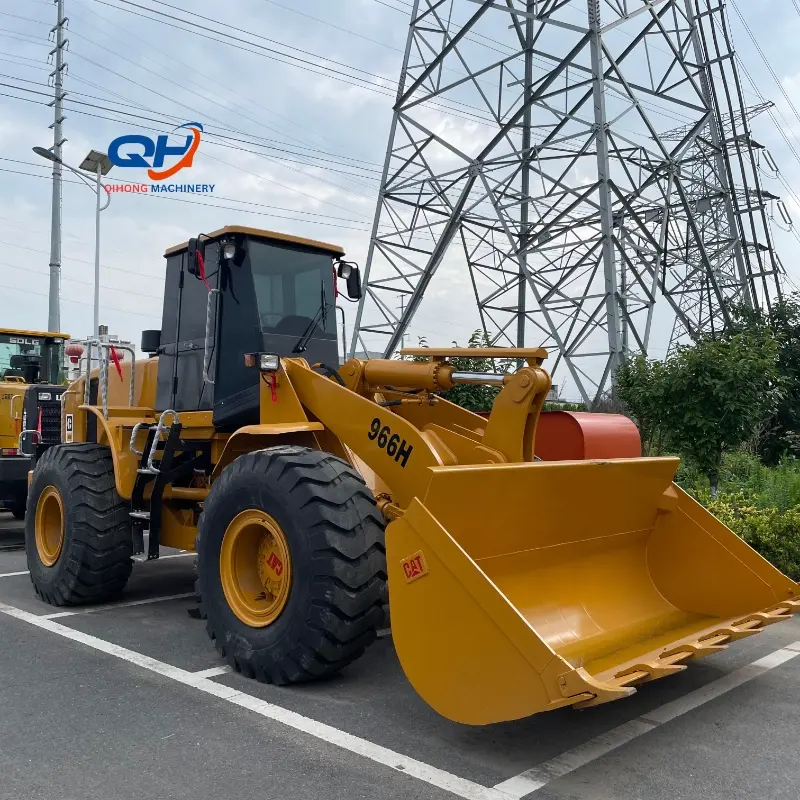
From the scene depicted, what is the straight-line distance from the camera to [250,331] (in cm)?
579

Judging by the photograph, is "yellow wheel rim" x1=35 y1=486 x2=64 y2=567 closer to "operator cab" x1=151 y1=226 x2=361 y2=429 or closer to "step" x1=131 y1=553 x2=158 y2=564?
"step" x1=131 y1=553 x2=158 y2=564

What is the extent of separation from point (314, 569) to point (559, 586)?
146 cm

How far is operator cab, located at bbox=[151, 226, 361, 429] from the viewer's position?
5.82 m

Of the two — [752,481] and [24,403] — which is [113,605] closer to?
[24,403]

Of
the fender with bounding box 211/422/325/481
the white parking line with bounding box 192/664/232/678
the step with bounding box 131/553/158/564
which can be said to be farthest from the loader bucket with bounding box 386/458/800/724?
the step with bounding box 131/553/158/564

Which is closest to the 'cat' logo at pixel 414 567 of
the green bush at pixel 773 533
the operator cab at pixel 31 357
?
the green bush at pixel 773 533

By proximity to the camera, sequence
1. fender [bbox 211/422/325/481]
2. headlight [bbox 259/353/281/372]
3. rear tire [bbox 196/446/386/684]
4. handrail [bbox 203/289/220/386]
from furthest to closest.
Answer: handrail [bbox 203/289/220/386] → headlight [bbox 259/353/281/372] → fender [bbox 211/422/325/481] → rear tire [bbox 196/446/386/684]

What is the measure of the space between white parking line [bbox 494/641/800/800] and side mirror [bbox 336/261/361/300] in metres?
3.72

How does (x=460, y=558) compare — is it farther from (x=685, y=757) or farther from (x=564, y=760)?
(x=685, y=757)

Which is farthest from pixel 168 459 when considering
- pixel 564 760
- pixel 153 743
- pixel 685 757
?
pixel 685 757

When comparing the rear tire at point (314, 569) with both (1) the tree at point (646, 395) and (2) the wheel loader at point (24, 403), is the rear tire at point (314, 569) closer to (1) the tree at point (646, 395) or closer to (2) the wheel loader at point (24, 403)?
(2) the wheel loader at point (24, 403)

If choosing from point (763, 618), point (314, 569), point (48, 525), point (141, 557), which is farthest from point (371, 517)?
point (48, 525)

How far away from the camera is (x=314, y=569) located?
14.2ft

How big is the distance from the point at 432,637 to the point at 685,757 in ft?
4.15
